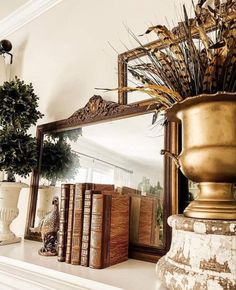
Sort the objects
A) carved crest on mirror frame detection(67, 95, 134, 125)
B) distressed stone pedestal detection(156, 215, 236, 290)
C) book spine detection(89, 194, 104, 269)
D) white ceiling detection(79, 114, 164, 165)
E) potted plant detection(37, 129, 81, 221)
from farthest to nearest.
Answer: potted plant detection(37, 129, 81, 221) → carved crest on mirror frame detection(67, 95, 134, 125) → white ceiling detection(79, 114, 164, 165) → book spine detection(89, 194, 104, 269) → distressed stone pedestal detection(156, 215, 236, 290)

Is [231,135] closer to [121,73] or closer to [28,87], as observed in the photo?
[121,73]

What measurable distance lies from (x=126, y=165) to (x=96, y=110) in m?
0.31

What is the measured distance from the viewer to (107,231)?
904mm

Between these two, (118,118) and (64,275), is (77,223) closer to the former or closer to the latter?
(64,275)

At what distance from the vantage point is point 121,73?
1.25 meters

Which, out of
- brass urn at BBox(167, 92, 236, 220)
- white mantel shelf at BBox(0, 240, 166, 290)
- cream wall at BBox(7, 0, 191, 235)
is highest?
cream wall at BBox(7, 0, 191, 235)

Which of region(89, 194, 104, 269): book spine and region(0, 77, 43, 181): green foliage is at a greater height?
region(0, 77, 43, 181): green foliage

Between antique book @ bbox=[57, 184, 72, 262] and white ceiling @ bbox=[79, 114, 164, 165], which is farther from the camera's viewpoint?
white ceiling @ bbox=[79, 114, 164, 165]

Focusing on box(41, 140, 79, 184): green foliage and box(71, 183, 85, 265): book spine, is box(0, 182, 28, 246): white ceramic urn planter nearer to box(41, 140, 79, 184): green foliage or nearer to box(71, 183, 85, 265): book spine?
box(41, 140, 79, 184): green foliage

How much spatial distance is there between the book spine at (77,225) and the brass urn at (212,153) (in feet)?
1.27

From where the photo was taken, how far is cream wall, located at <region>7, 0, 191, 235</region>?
4.26ft

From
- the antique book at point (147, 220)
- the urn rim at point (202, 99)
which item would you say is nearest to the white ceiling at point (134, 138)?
the antique book at point (147, 220)

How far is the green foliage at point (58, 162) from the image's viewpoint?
4.35 ft

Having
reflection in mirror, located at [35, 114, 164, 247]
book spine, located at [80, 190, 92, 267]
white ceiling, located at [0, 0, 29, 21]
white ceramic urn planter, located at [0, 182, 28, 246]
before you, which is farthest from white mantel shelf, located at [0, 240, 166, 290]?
white ceiling, located at [0, 0, 29, 21]
